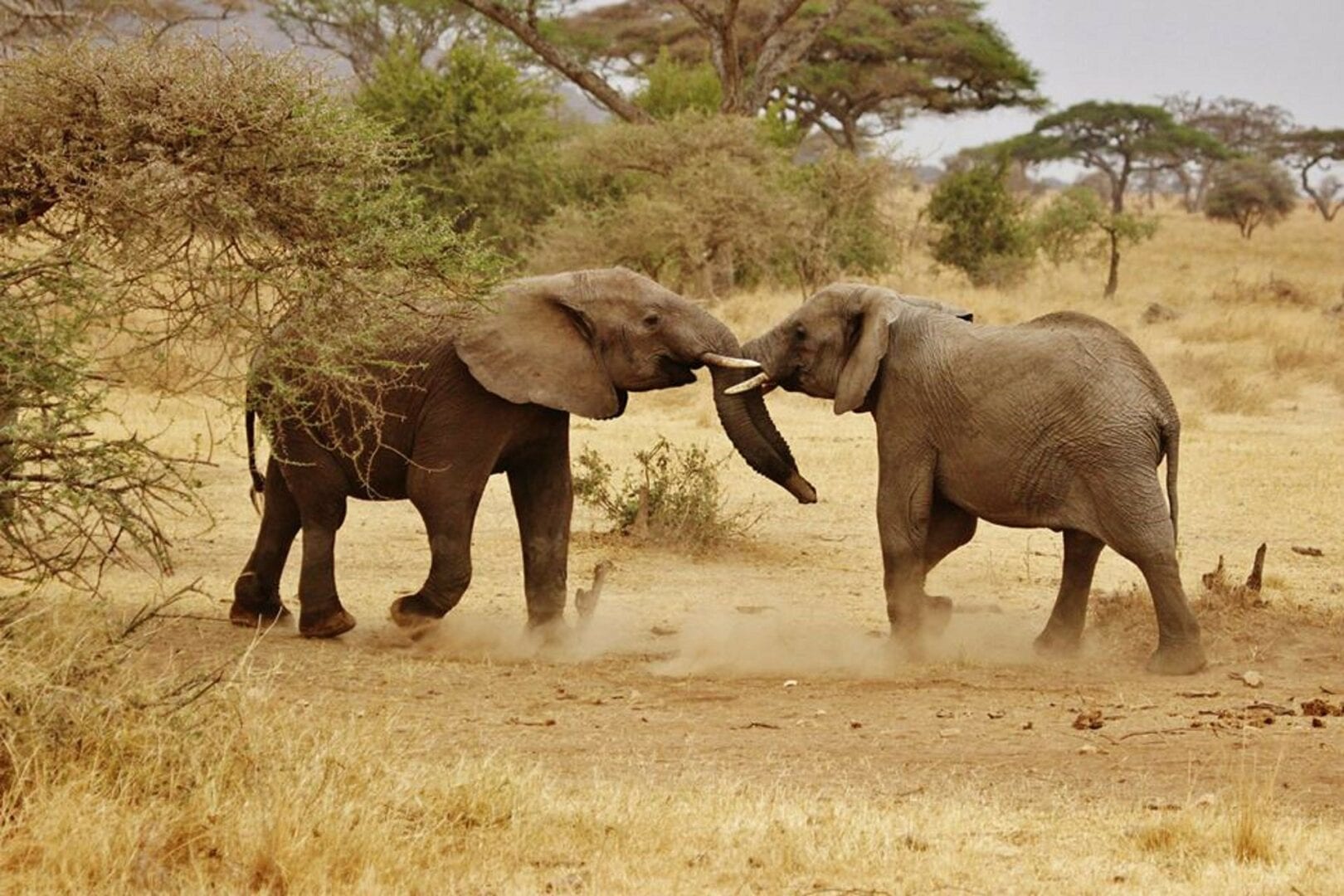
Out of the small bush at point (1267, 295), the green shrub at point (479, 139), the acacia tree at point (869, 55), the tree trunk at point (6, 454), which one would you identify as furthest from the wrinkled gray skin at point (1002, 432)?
the acacia tree at point (869, 55)

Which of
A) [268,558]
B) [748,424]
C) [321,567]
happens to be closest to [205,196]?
[321,567]

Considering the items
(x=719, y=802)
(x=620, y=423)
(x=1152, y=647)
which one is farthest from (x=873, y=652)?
(x=620, y=423)

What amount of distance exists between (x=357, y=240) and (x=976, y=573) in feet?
17.2

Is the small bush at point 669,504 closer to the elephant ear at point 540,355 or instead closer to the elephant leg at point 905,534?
the elephant ear at point 540,355

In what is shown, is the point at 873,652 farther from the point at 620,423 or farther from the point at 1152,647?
the point at 620,423

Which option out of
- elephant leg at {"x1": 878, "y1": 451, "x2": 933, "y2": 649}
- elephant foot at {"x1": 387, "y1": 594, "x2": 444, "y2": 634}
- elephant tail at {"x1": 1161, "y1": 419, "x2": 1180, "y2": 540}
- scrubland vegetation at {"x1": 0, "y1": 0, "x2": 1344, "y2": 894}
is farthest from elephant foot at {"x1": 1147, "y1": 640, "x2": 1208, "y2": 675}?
elephant foot at {"x1": 387, "y1": 594, "x2": 444, "y2": 634}

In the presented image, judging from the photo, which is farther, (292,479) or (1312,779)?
(292,479)

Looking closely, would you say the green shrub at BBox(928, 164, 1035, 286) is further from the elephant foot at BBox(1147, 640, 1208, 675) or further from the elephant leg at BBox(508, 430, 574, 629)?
the elephant foot at BBox(1147, 640, 1208, 675)

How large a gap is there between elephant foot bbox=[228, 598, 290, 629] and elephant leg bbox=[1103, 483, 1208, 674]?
424 centimetres

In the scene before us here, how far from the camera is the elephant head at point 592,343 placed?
359 inches

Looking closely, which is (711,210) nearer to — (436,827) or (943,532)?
(943,532)

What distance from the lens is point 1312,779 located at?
652 centimetres

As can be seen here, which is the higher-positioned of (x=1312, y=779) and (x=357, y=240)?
(x=357, y=240)

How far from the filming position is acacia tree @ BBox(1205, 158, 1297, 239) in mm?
44938
